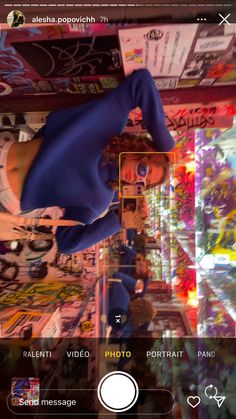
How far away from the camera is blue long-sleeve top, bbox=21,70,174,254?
1.49ft

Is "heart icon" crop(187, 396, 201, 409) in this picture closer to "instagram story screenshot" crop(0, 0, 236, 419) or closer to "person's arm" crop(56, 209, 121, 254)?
"instagram story screenshot" crop(0, 0, 236, 419)

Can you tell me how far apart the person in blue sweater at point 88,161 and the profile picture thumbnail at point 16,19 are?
108mm

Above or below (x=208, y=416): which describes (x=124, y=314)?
above

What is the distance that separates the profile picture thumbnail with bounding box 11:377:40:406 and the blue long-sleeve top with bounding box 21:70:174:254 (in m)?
0.15

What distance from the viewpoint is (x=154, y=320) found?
Result: 44cm

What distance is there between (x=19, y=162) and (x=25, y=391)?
27cm

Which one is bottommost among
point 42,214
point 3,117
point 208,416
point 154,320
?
point 208,416

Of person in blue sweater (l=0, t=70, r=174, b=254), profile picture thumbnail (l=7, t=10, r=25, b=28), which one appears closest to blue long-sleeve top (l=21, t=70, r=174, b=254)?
person in blue sweater (l=0, t=70, r=174, b=254)

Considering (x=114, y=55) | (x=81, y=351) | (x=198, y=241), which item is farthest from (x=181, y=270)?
(x=114, y=55)

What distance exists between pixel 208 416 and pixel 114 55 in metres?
0.44

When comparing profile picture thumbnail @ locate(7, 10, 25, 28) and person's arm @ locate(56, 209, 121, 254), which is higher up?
profile picture thumbnail @ locate(7, 10, 25, 28)

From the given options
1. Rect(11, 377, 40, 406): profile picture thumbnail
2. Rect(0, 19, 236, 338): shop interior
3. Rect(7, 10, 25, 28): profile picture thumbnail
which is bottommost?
Rect(11, 377, 40, 406): profile picture thumbnail

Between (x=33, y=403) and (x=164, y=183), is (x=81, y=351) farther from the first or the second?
(x=164, y=183)

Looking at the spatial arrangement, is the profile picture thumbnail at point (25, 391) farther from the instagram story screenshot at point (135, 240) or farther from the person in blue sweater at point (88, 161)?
the person in blue sweater at point (88, 161)
